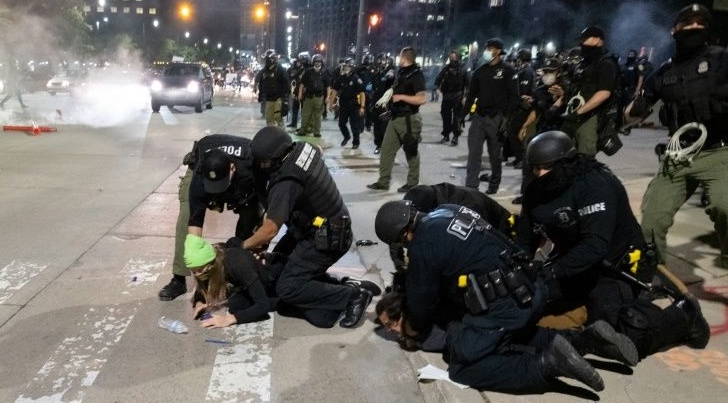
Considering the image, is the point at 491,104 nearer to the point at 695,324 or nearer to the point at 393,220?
the point at 695,324

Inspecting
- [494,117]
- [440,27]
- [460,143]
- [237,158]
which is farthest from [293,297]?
[440,27]

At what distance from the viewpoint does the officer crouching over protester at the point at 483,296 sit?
2840mm

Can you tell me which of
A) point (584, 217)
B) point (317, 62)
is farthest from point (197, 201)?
point (317, 62)

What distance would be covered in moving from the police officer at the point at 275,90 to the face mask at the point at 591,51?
699 cm

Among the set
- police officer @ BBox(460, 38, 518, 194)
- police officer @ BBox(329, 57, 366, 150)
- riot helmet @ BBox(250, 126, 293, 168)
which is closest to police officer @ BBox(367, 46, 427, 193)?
police officer @ BBox(460, 38, 518, 194)

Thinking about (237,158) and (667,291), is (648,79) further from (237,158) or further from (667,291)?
(237,158)

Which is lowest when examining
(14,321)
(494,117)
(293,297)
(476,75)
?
(14,321)

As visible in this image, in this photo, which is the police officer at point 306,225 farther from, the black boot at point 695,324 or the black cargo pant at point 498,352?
the black boot at point 695,324

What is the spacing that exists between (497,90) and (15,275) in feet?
17.5

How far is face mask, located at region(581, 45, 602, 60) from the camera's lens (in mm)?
5066

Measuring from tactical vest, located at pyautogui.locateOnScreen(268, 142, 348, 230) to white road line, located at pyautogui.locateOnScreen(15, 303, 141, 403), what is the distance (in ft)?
4.49

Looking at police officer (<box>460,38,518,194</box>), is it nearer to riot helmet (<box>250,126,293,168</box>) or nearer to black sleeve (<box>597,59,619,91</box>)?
black sleeve (<box>597,59,619,91</box>)

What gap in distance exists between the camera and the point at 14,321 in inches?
144

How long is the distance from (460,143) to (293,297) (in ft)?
27.4
